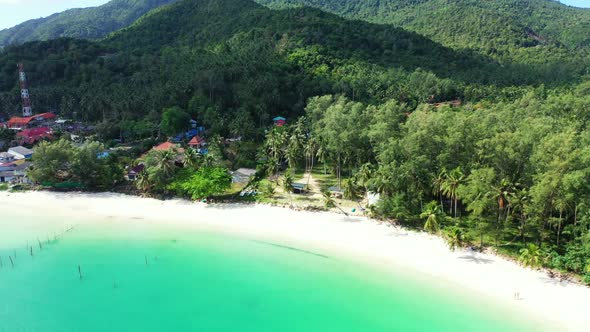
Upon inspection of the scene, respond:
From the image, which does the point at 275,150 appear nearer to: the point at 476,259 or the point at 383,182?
the point at 383,182

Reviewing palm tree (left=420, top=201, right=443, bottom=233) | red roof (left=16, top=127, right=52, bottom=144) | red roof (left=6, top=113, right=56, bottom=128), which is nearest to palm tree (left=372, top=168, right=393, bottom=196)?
palm tree (left=420, top=201, right=443, bottom=233)

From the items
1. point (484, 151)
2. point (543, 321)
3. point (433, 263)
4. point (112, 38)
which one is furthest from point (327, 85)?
point (112, 38)

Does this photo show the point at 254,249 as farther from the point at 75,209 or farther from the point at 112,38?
the point at 112,38

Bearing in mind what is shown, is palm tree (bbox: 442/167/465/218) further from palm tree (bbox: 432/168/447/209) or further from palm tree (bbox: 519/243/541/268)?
palm tree (bbox: 519/243/541/268)

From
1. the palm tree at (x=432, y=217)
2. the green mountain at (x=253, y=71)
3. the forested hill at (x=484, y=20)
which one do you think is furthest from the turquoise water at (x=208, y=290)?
the forested hill at (x=484, y=20)

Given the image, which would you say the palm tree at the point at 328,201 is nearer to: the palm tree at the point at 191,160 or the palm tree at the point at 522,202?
the palm tree at the point at 191,160
